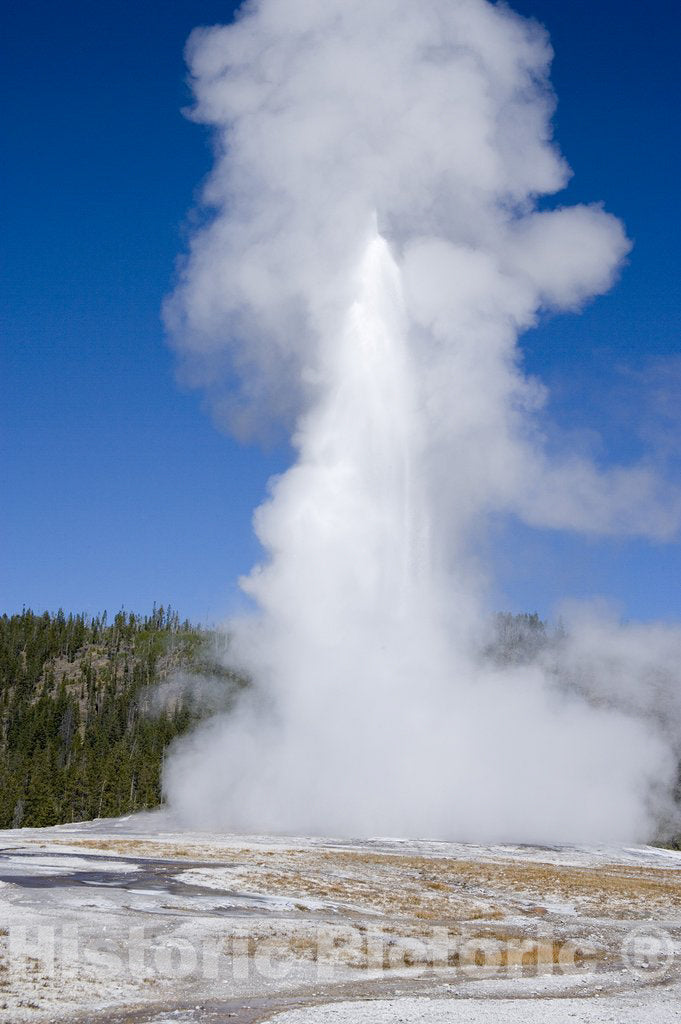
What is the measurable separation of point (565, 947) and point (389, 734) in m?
55.0

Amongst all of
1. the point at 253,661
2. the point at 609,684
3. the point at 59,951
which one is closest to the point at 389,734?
the point at 253,661

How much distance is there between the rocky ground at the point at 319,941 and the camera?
20.0 metres

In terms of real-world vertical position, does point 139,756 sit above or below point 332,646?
below

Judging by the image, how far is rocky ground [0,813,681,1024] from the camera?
65.7ft

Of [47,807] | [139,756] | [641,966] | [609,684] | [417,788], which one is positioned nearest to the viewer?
[641,966]

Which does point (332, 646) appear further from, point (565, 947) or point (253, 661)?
point (565, 947)

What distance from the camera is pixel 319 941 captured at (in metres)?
27.1

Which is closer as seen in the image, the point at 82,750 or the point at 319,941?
the point at 319,941

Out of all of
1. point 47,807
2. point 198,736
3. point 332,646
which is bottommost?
point 47,807

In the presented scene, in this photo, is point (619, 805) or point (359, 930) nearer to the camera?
point (359, 930)

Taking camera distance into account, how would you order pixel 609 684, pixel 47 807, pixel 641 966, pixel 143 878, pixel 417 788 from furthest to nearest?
pixel 609 684 < pixel 47 807 < pixel 417 788 < pixel 143 878 < pixel 641 966

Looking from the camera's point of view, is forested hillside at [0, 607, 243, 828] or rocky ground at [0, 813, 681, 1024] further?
forested hillside at [0, 607, 243, 828]

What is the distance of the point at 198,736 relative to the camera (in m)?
102

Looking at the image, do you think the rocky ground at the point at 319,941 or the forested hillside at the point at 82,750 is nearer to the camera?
the rocky ground at the point at 319,941
